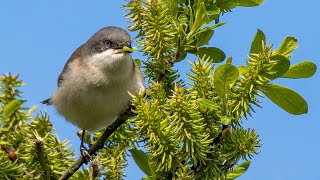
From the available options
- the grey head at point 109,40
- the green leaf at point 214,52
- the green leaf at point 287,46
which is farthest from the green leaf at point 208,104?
the grey head at point 109,40

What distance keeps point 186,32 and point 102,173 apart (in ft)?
3.13

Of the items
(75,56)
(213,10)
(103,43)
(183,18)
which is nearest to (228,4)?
(213,10)

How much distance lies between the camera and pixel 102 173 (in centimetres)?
234

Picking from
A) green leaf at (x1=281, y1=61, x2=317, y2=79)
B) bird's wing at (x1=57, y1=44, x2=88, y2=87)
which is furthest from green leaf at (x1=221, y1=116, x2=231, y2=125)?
bird's wing at (x1=57, y1=44, x2=88, y2=87)

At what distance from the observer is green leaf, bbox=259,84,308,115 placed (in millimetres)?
2312

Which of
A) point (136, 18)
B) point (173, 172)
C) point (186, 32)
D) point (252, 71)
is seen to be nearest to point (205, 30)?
point (186, 32)

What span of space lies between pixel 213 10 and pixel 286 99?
693 mm

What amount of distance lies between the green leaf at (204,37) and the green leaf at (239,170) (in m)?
0.78

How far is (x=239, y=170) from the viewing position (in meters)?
2.36

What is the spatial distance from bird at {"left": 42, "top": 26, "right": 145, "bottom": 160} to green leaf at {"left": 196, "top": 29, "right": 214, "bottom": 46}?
156 cm

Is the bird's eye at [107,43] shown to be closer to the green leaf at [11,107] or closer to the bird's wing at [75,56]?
the bird's wing at [75,56]

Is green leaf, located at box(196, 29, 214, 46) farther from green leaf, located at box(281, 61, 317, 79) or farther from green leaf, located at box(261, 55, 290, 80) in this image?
green leaf, located at box(261, 55, 290, 80)

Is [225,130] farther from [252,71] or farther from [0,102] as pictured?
[0,102]

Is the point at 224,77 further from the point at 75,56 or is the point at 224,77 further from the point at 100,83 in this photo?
the point at 75,56
